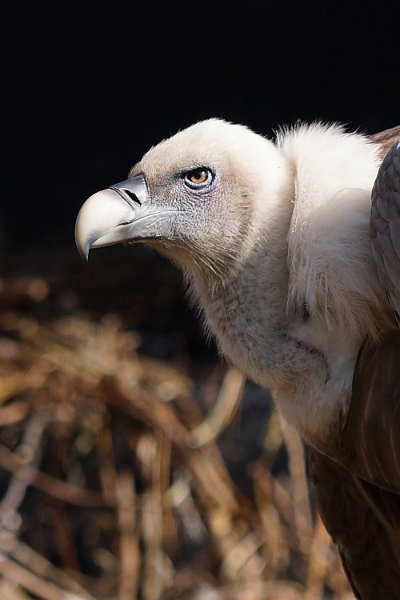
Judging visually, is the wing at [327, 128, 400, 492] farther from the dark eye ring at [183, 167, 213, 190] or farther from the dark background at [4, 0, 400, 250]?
the dark background at [4, 0, 400, 250]

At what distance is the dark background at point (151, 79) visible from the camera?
11.5 feet

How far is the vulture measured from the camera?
4.64ft

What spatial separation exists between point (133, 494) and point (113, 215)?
1.40 metres

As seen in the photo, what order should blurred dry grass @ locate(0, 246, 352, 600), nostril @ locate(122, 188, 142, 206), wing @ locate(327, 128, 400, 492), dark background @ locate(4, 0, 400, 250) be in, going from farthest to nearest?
dark background @ locate(4, 0, 400, 250), blurred dry grass @ locate(0, 246, 352, 600), nostril @ locate(122, 188, 142, 206), wing @ locate(327, 128, 400, 492)

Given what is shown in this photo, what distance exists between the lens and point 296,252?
1447 millimetres

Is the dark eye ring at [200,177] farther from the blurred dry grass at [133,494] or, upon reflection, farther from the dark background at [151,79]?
the dark background at [151,79]

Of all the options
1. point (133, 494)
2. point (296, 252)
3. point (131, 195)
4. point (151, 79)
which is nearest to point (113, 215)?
point (131, 195)

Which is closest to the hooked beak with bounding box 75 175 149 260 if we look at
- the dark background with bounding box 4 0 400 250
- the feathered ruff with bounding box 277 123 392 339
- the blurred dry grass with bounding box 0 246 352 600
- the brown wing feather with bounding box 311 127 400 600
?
the feathered ruff with bounding box 277 123 392 339

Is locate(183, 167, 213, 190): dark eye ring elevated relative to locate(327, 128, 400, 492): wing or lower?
elevated

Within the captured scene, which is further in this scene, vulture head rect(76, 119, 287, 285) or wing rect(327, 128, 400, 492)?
vulture head rect(76, 119, 287, 285)

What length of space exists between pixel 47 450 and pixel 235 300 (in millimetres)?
1506

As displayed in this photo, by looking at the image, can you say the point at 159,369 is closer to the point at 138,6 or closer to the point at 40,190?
the point at 40,190

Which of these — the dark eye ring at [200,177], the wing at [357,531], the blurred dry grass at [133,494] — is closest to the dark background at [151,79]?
the blurred dry grass at [133,494]

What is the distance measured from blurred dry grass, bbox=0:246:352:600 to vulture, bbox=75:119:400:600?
45.1 inches
